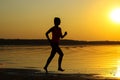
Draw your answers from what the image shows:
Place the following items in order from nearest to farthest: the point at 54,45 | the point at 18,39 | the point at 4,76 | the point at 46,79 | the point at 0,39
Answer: the point at 46,79 < the point at 4,76 < the point at 54,45 < the point at 0,39 < the point at 18,39

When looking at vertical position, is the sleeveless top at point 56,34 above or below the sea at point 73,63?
above

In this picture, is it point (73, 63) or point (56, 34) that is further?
point (73, 63)

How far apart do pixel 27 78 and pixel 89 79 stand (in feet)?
7.26

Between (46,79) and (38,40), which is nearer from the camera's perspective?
(46,79)

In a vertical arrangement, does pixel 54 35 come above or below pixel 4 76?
above

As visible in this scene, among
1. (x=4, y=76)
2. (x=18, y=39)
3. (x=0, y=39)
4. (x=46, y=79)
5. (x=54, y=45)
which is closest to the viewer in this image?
(x=46, y=79)

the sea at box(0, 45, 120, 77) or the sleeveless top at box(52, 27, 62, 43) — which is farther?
the sea at box(0, 45, 120, 77)

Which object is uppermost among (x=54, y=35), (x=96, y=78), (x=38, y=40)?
(x=54, y=35)

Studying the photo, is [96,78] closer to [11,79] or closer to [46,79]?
[46,79]

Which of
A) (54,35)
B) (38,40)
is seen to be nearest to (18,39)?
(38,40)

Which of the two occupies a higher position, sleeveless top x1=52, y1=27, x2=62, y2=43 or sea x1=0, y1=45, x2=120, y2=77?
sleeveless top x1=52, y1=27, x2=62, y2=43

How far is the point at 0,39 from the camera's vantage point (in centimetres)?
12700

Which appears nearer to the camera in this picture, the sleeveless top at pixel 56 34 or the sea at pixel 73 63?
the sleeveless top at pixel 56 34

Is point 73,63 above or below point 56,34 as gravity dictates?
below
